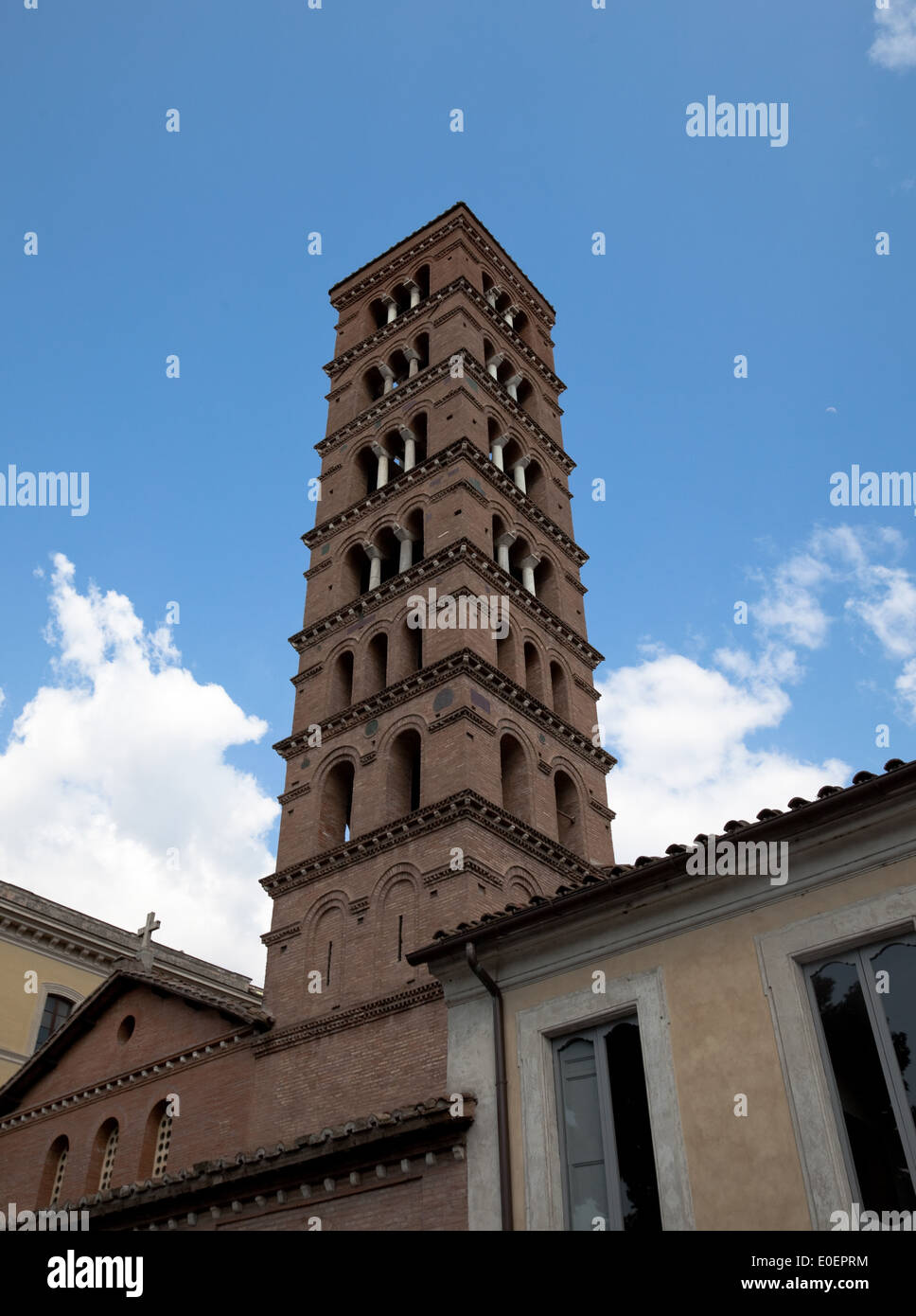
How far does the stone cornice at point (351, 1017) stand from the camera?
54.4ft

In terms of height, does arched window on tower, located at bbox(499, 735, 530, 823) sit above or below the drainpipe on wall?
above

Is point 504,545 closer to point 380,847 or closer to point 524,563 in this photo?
point 524,563

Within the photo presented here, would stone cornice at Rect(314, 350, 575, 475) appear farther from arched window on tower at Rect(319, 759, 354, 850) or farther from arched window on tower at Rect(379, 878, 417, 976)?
arched window on tower at Rect(379, 878, 417, 976)

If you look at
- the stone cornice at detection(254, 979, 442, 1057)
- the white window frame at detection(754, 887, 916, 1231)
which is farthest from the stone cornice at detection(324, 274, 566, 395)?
the white window frame at detection(754, 887, 916, 1231)

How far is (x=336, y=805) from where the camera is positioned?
21906mm

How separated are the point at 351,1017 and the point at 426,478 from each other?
494 inches

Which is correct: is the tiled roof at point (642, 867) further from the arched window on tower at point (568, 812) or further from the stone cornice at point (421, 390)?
the stone cornice at point (421, 390)

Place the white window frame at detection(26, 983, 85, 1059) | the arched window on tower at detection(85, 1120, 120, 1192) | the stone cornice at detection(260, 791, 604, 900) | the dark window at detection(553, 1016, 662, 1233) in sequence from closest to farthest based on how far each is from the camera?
the dark window at detection(553, 1016, 662, 1233), the stone cornice at detection(260, 791, 604, 900), the arched window on tower at detection(85, 1120, 120, 1192), the white window frame at detection(26, 983, 85, 1059)

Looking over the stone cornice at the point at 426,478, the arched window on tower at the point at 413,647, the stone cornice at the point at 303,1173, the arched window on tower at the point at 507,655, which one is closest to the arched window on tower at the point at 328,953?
the stone cornice at the point at 303,1173

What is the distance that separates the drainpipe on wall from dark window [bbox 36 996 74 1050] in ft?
70.0

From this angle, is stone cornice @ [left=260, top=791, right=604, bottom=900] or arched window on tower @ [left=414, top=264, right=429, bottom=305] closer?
stone cornice @ [left=260, top=791, right=604, bottom=900]

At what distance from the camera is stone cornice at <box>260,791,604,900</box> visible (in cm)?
1881
